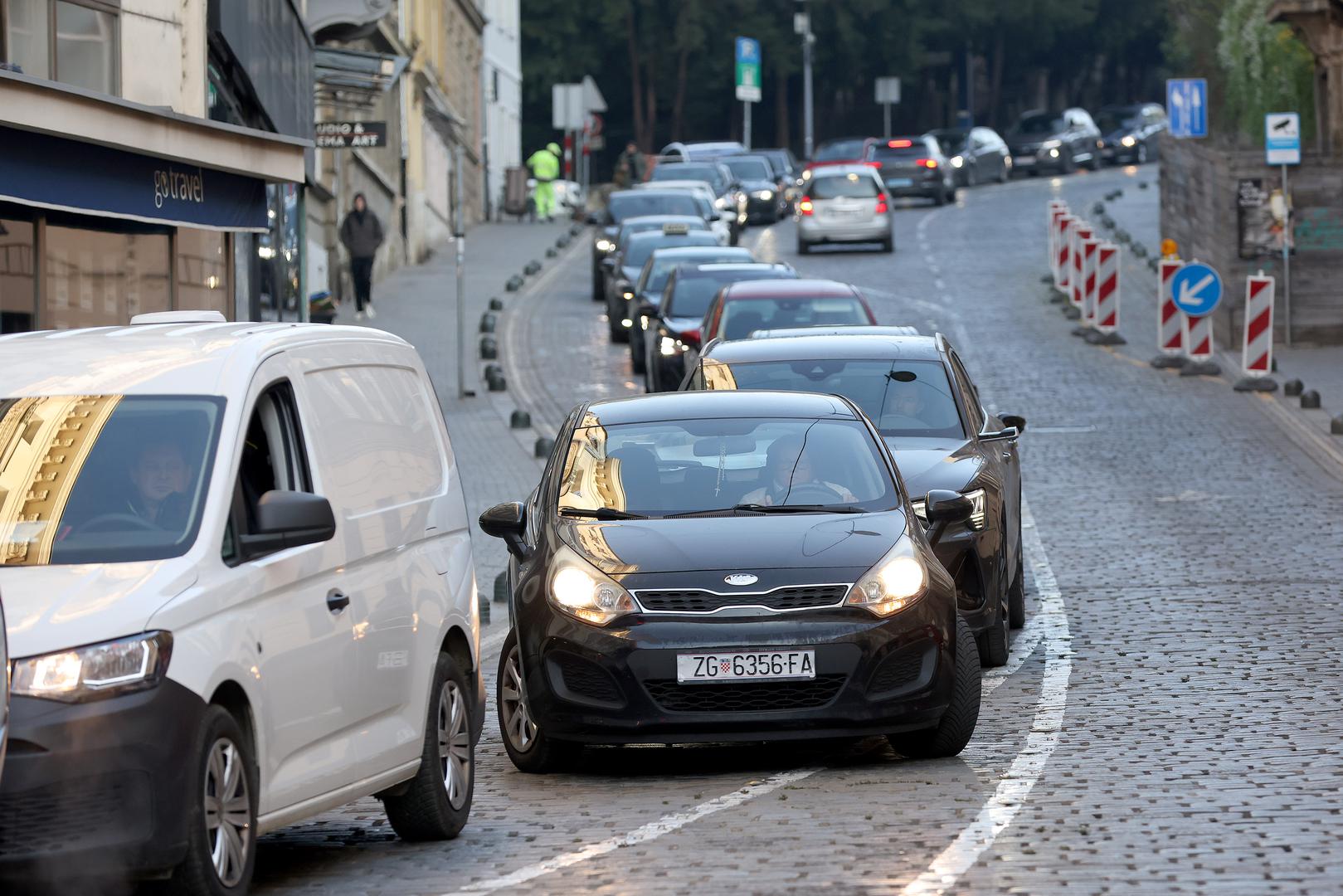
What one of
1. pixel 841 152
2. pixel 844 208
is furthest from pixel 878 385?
pixel 841 152

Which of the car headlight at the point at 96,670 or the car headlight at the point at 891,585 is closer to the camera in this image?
the car headlight at the point at 96,670

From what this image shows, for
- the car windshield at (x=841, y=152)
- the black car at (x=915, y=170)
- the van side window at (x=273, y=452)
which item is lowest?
the van side window at (x=273, y=452)

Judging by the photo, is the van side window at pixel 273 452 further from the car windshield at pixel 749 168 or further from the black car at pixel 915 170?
the black car at pixel 915 170

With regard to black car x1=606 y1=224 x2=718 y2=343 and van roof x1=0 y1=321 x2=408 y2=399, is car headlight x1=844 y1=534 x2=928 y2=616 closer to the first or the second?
van roof x1=0 y1=321 x2=408 y2=399

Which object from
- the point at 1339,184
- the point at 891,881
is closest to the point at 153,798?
the point at 891,881

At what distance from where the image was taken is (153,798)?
6367 millimetres

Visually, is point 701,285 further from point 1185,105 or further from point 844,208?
point 844,208

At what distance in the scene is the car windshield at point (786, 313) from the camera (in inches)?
889

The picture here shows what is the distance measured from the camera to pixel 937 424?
13.2 metres

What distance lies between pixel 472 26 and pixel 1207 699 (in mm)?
58193

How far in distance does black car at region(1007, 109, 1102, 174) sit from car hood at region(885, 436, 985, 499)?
58.9m

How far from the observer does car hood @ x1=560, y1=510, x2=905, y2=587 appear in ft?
30.8

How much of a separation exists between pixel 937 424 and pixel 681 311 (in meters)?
14.6

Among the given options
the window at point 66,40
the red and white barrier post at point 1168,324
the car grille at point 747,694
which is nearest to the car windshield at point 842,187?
the red and white barrier post at point 1168,324
